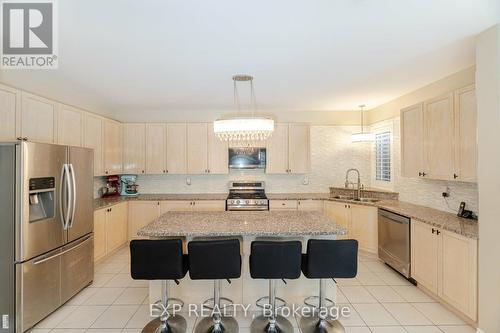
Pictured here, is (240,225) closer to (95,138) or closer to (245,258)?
(245,258)

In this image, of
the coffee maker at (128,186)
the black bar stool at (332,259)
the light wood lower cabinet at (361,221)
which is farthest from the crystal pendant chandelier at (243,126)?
the coffee maker at (128,186)

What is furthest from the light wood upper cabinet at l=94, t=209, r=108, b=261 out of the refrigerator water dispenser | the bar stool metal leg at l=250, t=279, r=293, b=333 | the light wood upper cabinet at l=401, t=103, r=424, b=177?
the light wood upper cabinet at l=401, t=103, r=424, b=177

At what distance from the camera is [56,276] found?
2521 millimetres

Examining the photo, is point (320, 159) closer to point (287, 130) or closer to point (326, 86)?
point (287, 130)

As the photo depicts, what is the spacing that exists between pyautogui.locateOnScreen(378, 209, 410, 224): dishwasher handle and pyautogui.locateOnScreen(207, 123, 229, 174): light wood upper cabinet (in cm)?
276

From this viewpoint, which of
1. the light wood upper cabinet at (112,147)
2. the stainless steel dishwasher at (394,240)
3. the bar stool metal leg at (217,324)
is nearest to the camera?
the bar stool metal leg at (217,324)

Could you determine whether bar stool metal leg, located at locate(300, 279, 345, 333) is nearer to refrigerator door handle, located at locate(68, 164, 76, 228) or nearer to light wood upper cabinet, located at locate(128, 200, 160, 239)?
refrigerator door handle, located at locate(68, 164, 76, 228)

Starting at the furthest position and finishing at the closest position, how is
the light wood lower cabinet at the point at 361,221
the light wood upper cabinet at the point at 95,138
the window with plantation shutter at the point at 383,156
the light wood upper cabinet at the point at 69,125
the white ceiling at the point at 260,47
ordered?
the window with plantation shutter at the point at 383,156
the light wood lower cabinet at the point at 361,221
the light wood upper cabinet at the point at 95,138
the light wood upper cabinet at the point at 69,125
the white ceiling at the point at 260,47

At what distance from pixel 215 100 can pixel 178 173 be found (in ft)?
5.25

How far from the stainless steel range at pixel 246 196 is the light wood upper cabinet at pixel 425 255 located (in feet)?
7.55

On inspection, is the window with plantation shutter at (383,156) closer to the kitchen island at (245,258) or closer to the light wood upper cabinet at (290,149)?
the light wood upper cabinet at (290,149)

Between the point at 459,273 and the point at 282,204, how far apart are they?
103 inches

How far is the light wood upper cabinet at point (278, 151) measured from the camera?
4809 mm

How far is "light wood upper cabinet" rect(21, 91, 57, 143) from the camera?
2.70m
